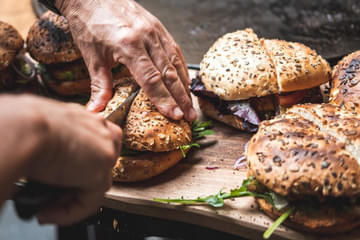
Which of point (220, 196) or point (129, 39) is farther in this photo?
point (129, 39)

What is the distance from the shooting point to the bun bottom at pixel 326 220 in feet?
6.68

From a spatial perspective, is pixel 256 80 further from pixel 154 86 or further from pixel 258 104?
pixel 154 86

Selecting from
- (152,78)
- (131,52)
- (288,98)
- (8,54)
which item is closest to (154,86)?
(152,78)

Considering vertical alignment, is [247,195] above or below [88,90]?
above

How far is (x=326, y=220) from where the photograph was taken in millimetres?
2039

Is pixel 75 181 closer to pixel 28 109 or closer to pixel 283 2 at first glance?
pixel 28 109

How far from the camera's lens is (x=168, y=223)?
2.47m

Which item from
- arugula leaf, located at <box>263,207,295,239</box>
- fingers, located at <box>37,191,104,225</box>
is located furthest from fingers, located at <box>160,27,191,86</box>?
fingers, located at <box>37,191,104,225</box>

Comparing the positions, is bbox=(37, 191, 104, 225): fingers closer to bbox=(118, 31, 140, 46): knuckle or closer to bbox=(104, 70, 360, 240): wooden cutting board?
bbox=(104, 70, 360, 240): wooden cutting board

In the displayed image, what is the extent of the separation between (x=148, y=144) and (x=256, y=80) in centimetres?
94

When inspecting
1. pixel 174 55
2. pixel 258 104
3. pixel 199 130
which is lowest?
pixel 199 130

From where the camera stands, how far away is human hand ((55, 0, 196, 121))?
8.63ft

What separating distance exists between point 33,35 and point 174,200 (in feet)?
7.43

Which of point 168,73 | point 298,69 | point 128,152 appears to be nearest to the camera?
point 128,152
